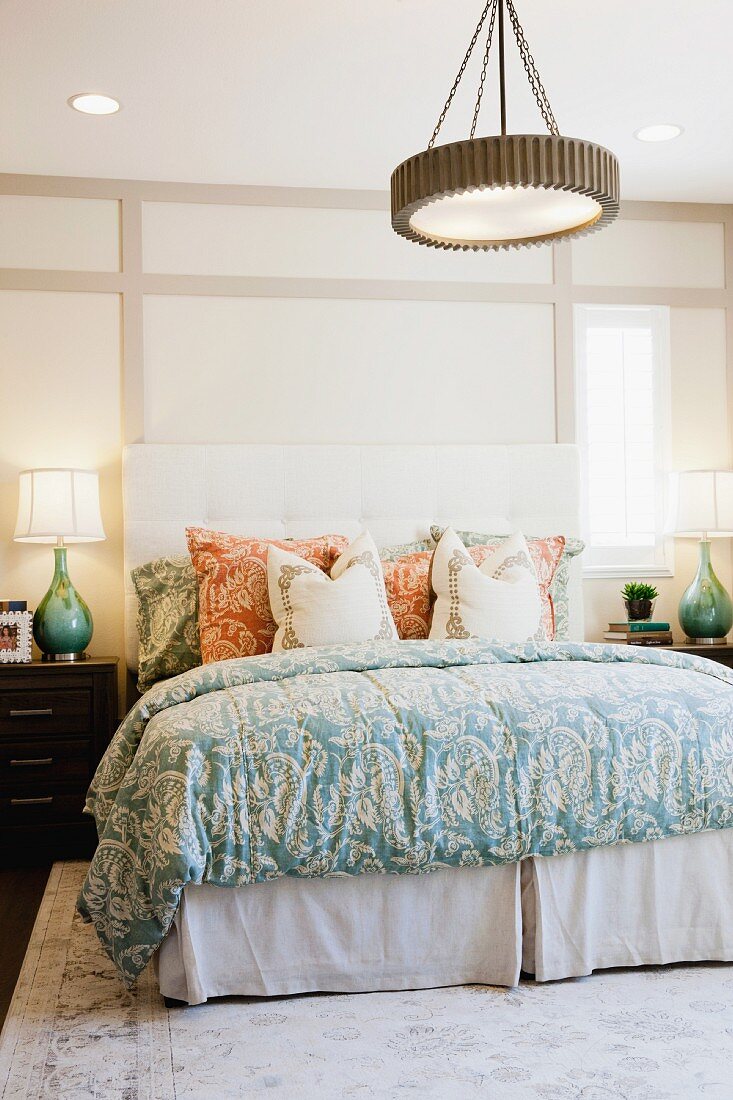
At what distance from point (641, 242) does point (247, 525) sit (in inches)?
87.2

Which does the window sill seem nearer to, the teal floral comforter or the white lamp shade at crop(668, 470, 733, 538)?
the white lamp shade at crop(668, 470, 733, 538)

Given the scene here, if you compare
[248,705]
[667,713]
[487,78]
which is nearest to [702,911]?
[667,713]

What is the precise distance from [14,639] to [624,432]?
276 centimetres

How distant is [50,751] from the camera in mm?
3799

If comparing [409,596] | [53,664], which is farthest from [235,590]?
[53,664]

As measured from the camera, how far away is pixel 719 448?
191 inches

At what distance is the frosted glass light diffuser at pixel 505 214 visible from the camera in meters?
2.71

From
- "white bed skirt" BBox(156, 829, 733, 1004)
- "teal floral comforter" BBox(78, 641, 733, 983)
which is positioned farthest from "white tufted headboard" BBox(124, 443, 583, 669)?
"white bed skirt" BBox(156, 829, 733, 1004)

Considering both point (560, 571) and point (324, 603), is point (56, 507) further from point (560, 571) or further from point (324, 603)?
→ point (560, 571)

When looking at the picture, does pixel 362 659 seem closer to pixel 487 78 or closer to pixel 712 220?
pixel 487 78

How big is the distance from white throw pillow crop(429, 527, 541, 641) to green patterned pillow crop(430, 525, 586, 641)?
298mm

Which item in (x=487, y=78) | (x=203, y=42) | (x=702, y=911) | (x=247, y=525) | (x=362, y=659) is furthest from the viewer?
(x=247, y=525)

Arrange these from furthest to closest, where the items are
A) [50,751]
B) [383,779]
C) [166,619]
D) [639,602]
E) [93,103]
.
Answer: [639,602]
[166,619]
[50,751]
[93,103]
[383,779]

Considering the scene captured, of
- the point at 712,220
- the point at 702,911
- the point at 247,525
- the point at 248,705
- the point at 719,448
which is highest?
the point at 712,220
